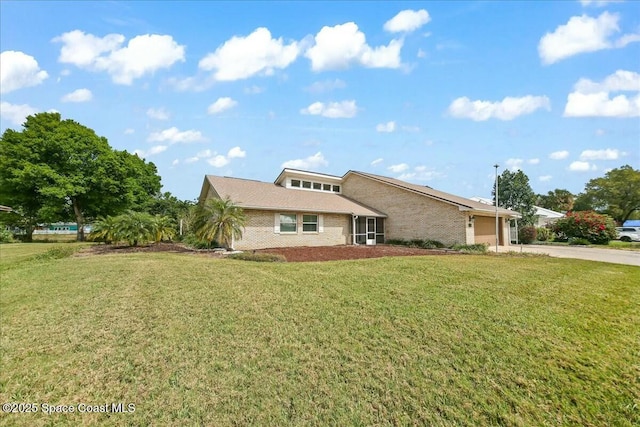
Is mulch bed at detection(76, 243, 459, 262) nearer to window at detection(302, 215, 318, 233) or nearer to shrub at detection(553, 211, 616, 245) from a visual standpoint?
window at detection(302, 215, 318, 233)

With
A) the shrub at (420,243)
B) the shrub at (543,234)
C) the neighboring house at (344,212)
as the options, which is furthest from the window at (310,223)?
the shrub at (543,234)

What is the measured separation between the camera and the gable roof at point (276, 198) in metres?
18.1

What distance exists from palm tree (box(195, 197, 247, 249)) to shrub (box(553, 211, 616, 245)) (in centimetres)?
2952

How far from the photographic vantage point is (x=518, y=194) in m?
35.9

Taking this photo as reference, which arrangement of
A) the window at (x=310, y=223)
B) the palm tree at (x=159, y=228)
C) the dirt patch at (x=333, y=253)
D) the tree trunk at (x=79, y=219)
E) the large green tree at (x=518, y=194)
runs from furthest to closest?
the large green tree at (x=518, y=194) < the tree trunk at (x=79, y=219) < the window at (x=310, y=223) < the palm tree at (x=159, y=228) < the dirt patch at (x=333, y=253)

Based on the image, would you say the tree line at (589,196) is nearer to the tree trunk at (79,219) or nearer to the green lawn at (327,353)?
the green lawn at (327,353)

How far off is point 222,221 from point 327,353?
12520 mm

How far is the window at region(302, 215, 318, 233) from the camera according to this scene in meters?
19.9

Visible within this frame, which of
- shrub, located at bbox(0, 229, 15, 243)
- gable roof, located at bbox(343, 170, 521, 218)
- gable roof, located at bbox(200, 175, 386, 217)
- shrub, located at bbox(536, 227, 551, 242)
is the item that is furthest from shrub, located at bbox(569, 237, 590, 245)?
shrub, located at bbox(0, 229, 15, 243)

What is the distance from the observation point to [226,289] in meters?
7.27

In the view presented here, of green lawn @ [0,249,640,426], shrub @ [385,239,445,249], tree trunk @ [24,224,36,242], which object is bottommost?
green lawn @ [0,249,640,426]

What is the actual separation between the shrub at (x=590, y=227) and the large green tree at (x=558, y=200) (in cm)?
3371

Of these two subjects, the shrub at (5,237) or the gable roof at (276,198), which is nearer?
the gable roof at (276,198)

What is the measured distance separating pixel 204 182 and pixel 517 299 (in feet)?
63.8
